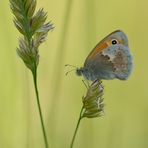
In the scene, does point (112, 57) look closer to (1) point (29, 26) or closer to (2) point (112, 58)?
(2) point (112, 58)

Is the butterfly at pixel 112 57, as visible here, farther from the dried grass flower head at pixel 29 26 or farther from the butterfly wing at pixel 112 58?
the dried grass flower head at pixel 29 26

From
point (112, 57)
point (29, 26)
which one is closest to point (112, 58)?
point (112, 57)

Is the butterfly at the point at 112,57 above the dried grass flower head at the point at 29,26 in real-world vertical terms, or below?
below

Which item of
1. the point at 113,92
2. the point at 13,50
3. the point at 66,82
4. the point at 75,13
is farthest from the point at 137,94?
the point at 13,50

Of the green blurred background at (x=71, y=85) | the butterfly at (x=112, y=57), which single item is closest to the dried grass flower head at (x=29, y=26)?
the butterfly at (x=112, y=57)

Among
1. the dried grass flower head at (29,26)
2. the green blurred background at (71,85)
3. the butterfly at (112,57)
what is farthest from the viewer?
the green blurred background at (71,85)

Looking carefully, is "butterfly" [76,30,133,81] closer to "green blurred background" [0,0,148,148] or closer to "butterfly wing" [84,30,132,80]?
"butterfly wing" [84,30,132,80]

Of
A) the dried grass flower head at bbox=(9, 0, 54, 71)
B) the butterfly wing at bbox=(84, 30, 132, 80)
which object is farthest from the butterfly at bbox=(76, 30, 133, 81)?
the dried grass flower head at bbox=(9, 0, 54, 71)
